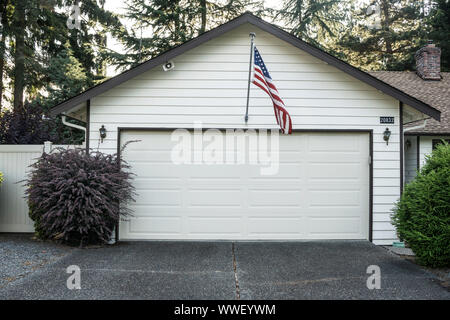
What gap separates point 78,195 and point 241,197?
9.86ft

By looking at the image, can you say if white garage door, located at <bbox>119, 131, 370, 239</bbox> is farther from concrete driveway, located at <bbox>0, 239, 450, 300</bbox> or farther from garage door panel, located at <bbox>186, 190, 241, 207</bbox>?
concrete driveway, located at <bbox>0, 239, 450, 300</bbox>

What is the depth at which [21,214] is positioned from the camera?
7.03m

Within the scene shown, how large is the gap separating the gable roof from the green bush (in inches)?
56.3

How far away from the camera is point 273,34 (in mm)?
6430

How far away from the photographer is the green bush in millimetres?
4898

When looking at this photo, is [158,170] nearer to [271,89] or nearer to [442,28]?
[271,89]


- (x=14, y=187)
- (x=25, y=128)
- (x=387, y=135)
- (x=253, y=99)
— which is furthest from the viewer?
(x=25, y=128)

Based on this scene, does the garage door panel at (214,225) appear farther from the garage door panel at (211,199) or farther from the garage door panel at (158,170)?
the garage door panel at (158,170)

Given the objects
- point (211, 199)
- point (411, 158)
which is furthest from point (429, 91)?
point (211, 199)

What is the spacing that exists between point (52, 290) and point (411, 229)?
5112 millimetres

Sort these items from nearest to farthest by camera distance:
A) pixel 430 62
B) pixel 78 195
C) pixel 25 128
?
pixel 78 195 → pixel 25 128 → pixel 430 62
